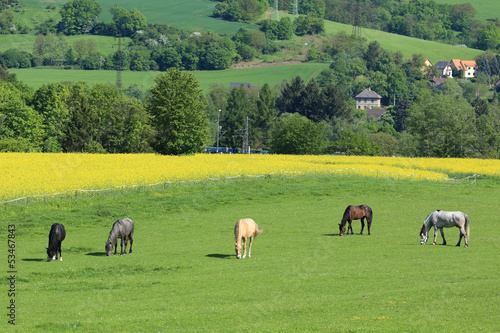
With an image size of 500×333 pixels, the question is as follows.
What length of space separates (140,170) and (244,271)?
35.0m

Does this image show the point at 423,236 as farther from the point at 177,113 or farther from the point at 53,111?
the point at 53,111

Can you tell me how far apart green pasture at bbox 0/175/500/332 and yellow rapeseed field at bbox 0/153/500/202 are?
3946mm

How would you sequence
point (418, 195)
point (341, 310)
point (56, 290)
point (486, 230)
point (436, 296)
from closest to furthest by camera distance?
point (341, 310) → point (436, 296) → point (56, 290) → point (486, 230) → point (418, 195)

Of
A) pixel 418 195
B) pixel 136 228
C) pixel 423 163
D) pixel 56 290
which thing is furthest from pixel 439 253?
pixel 423 163

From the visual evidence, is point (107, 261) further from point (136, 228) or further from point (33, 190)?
point (33, 190)

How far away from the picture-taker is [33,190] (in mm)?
44188

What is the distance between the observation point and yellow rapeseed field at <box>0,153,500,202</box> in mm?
47406

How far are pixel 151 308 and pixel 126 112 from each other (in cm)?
11195

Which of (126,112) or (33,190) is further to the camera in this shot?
(126,112)

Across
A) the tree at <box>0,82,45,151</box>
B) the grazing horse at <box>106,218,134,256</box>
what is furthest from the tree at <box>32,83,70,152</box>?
the grazing horse at <box>106,218,134,256</box>

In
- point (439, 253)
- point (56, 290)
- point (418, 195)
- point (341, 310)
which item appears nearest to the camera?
point (341, 310)

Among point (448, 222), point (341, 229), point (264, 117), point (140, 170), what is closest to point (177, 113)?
point (140, 170)

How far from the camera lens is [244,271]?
936 inches

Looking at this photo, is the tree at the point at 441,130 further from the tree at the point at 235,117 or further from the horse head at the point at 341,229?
the horse head at the point at 341,229
